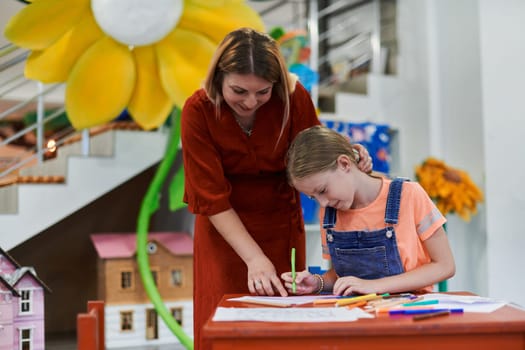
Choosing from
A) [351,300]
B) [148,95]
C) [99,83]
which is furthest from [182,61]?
[351,300]

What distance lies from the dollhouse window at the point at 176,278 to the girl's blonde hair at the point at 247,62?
1.58 m

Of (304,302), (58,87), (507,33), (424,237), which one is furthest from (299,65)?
(304,302)

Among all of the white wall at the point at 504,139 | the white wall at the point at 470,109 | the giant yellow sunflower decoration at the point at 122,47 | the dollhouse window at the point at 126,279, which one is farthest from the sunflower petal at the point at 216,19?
the white wall at the point at 504,139

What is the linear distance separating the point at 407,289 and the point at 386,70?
314cm

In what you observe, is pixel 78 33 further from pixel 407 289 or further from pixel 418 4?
pixel 418 4

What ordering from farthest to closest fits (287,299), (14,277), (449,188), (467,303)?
(449,188) → (14,277) → (287,299) → (467,303)

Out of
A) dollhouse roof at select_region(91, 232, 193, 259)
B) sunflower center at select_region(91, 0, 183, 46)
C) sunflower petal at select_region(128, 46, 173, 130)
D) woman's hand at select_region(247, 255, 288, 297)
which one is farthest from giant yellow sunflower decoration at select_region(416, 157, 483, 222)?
woman's hand at select_region(247, 255, 288, 297)

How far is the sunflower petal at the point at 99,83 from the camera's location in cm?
223

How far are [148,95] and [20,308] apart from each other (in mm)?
1137

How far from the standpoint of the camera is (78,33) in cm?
220

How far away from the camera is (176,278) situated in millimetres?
2963

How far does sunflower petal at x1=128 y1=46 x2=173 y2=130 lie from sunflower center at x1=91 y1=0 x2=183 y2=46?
0.07m

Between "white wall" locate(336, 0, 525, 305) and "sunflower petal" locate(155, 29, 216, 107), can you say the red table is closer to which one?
"sunflower petal" locate(155, 29, 216, 107)

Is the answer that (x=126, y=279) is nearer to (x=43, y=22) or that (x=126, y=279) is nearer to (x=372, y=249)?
(x=43, y=22)
